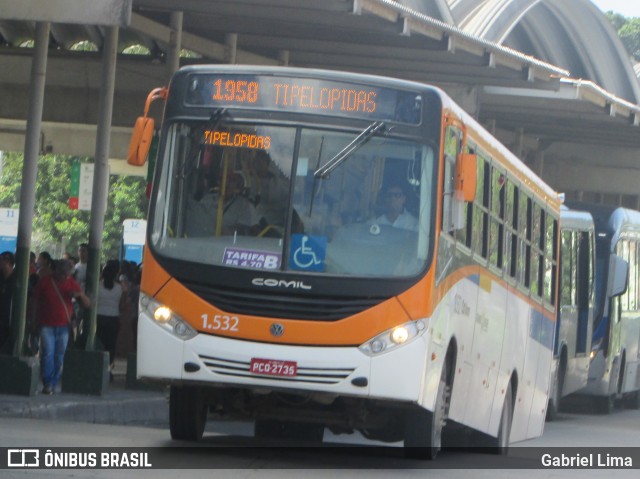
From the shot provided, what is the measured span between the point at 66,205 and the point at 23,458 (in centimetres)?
6372

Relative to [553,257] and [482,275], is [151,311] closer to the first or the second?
[482,275]

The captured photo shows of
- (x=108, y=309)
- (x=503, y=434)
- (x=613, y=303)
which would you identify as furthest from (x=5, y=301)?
(x=613, y=303)

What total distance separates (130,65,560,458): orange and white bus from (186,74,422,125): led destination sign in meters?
0.01

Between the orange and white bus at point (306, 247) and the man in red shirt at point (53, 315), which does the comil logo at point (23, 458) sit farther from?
the man in red shirt at point (53, 315)

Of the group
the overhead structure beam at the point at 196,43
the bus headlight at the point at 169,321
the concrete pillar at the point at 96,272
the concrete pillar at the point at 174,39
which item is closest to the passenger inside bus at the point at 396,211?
the bus headlight at the point at 169,321

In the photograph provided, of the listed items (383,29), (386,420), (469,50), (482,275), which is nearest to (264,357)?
(386,420)

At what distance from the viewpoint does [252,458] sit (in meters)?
12.6

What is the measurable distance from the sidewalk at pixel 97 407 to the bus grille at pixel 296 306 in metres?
4.06

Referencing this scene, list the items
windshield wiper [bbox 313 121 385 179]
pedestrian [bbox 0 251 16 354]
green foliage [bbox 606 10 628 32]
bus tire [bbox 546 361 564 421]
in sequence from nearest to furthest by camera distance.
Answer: windshield wiper [bbox 313 121 385 179], pedestrian [bbox 0 251 16 354], bus tire [bbox 546 361 564 421], green foliage [bbox 606 10 628 32]

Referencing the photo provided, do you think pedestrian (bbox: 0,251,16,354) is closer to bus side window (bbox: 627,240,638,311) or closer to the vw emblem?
the vw emblem

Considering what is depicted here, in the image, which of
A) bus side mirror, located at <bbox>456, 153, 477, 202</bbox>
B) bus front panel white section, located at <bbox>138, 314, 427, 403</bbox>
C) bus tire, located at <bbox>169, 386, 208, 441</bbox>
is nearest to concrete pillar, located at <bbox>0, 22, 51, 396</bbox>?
bus tire, located at <bbox>169, 386, 208, 441</bbox>

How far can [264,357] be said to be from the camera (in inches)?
460

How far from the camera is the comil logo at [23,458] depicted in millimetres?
11086

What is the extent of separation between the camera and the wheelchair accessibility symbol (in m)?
11.8
